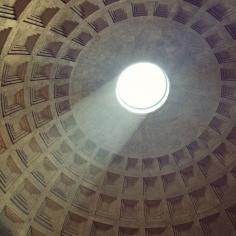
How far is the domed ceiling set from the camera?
20641 mm

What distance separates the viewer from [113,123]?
25.0 meters

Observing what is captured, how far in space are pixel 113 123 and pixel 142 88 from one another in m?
4.03

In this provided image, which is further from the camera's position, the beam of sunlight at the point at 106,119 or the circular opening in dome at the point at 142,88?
the circular opening in dome at the point at 142,88

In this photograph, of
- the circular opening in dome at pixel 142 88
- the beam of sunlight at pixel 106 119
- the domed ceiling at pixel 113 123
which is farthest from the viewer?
the circular opening in dome at pixel 142 88

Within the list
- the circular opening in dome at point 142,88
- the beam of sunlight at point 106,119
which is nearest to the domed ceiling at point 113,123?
the beam of sunlight at point 106,119

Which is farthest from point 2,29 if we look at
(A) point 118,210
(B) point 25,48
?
(A) point 118,210

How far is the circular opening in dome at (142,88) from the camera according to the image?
81.0 ft

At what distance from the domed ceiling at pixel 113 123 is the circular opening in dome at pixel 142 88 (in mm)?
577

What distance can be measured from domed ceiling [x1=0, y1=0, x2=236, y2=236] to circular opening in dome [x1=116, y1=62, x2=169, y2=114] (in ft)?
1.89

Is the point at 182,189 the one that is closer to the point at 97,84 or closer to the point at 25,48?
the point at 97,84

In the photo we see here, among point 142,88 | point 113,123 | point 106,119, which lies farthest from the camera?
point 142,88

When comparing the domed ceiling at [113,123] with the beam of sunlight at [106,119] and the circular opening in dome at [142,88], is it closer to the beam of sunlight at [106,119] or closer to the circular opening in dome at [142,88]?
the beam of sunlight at [106,119]

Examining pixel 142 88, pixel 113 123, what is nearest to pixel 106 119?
pixel 113 123

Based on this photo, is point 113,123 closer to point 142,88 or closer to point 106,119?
point 106,119
